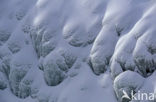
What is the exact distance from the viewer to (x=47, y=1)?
7770mm

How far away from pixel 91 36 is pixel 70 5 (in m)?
0.91

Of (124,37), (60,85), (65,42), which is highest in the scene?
(124,37)

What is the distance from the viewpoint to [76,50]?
6.94 metres

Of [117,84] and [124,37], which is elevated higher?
[124,37]

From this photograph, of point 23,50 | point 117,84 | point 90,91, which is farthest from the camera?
point 23,50

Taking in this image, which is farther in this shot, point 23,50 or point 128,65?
point 23,50

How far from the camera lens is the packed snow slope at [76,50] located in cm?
604

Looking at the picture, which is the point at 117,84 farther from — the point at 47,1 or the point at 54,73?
the point at 47,1

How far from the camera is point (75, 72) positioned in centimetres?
686

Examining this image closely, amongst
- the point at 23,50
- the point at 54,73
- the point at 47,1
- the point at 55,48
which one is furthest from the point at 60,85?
the point at 47,1

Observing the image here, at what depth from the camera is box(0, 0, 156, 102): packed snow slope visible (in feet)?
19.8

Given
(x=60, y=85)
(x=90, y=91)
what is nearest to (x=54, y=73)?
(x=60, y=85)

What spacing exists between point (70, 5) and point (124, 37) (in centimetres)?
155

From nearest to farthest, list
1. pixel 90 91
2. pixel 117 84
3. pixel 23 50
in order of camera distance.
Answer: pixel 117 84 < pixel 90 91 < pixel 23 50
